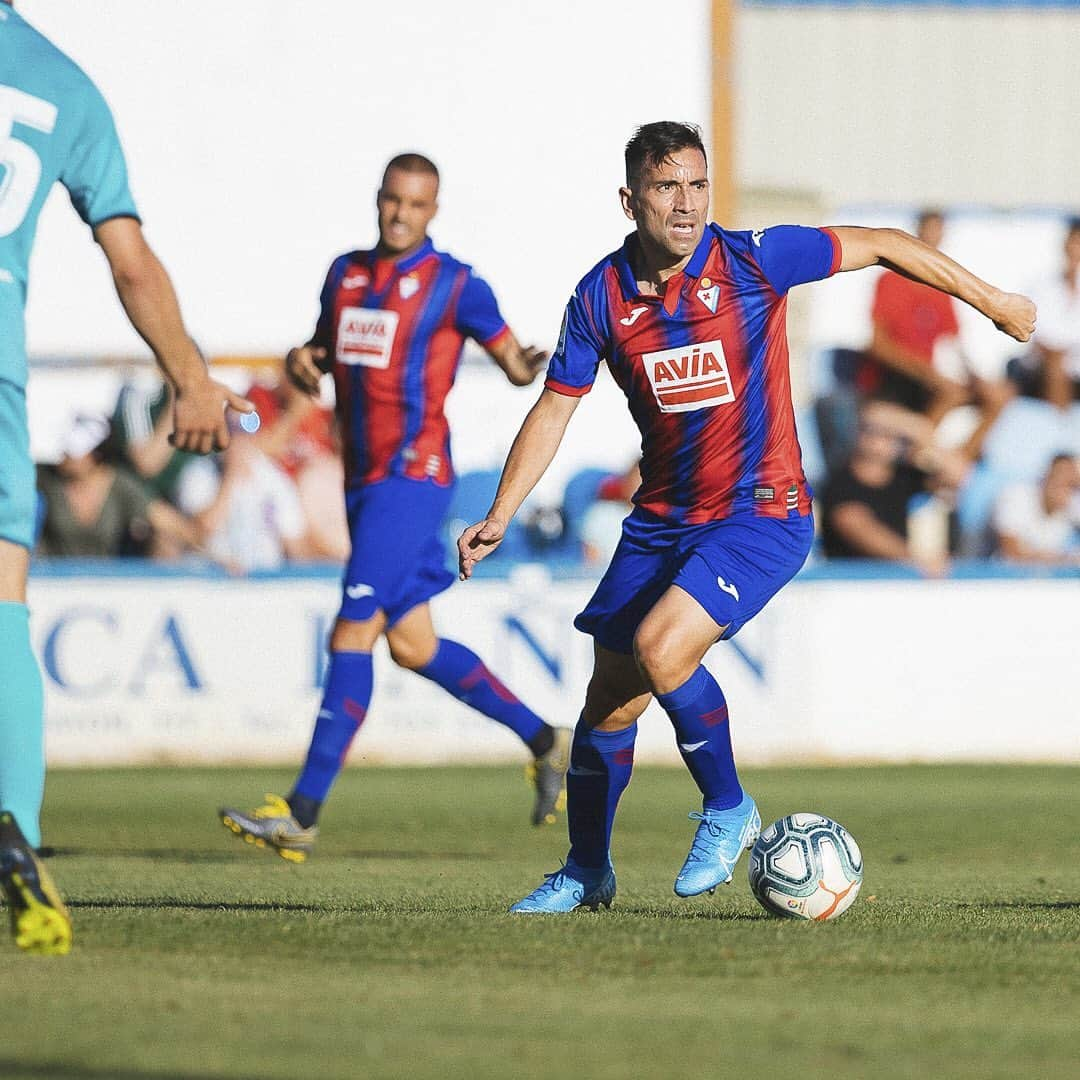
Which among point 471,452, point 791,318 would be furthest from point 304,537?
point 791,318

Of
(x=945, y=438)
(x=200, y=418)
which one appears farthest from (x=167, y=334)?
(x=945, y=438)

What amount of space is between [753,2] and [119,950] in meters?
20.9

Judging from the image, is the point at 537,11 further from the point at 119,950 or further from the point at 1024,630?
the point at 119,950

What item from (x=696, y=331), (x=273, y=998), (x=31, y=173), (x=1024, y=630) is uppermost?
(x=31, y=173)

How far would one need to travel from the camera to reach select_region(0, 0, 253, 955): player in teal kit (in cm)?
495

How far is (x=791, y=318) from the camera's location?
20203 mm

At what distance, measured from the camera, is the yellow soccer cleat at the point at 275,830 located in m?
8.07

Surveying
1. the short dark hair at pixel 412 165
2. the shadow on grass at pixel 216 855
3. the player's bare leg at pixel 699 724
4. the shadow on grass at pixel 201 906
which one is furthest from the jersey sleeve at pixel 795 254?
the shadow on grass at pixel 216 855

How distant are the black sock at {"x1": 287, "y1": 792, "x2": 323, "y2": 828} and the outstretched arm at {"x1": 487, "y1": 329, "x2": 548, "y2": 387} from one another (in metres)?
1.74

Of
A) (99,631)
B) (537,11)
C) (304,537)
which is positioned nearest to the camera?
(99,631)

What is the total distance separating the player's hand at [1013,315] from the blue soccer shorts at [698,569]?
0.79m

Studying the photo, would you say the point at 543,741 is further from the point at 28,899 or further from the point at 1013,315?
the point at 28,899

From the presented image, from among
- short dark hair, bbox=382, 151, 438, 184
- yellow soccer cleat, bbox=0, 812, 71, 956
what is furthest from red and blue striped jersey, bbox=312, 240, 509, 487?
yellow soccer cleat, bbox=0, 812, 71, 956

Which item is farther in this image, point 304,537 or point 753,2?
point 753,2
